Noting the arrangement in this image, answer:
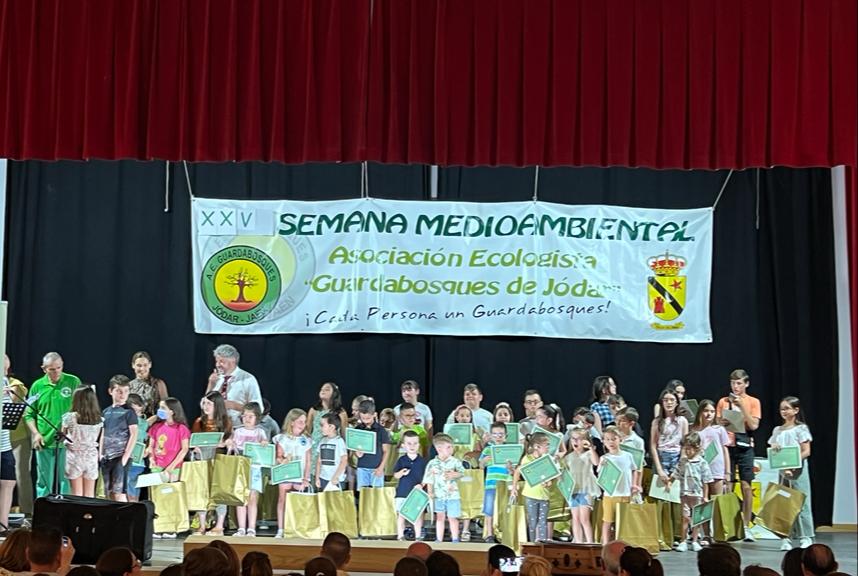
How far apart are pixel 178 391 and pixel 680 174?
21.4 feet

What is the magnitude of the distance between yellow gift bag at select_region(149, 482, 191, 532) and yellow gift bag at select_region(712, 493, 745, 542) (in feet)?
17.1

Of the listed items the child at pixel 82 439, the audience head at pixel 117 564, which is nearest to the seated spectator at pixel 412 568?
the audience head at pixel 117 564

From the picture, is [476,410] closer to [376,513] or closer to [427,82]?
[376,513]

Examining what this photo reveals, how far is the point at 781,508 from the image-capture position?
11867 millimetres

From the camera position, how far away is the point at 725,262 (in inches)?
560

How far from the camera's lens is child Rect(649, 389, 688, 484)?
11.8m

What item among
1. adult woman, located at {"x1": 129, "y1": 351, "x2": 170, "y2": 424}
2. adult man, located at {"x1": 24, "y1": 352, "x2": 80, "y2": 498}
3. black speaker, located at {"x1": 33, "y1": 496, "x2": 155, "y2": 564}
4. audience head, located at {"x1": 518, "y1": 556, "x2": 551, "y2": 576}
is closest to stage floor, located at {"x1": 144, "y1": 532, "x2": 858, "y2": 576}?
black speaker, located at {"x1": 33, "y1": 496, "x2": 155, "y2": 564}

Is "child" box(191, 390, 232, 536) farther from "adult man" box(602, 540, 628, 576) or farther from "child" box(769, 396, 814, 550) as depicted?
"adult man" box(602, 540, 628, 576)

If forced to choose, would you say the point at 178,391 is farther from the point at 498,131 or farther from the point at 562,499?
the point at 498,131

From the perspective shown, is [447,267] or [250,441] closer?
[250,441]

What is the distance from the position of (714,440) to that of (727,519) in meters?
0.80

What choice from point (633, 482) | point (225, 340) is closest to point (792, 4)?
point (633, 482)

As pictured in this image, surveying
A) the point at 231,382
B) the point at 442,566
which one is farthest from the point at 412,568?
the point at 231,382

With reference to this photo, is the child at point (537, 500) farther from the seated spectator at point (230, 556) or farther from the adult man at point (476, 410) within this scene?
the seated spectator at point (230, 556)
